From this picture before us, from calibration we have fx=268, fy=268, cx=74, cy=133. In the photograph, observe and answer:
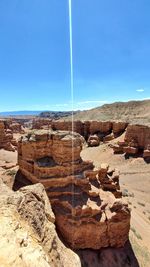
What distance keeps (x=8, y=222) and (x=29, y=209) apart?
0.87m

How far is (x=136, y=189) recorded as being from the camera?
2409 cm

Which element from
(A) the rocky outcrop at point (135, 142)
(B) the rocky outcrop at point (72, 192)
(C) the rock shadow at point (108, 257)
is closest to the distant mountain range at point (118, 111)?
(A) the rocky outcrop at point (135, 142)

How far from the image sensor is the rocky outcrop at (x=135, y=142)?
114ft

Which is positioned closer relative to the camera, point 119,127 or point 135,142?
point 135,142

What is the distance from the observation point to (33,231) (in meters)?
3.87

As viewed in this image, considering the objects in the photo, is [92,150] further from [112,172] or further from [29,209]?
[29,209]

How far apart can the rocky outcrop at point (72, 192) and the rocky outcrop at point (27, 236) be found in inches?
229

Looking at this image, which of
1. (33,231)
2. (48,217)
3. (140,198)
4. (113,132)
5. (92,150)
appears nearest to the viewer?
(33,231)

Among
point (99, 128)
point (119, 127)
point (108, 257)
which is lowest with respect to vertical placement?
point (108, 257)

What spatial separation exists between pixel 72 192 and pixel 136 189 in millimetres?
13884

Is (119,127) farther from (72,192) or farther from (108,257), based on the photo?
(108,257)

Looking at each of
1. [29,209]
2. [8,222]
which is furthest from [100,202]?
[8,222]

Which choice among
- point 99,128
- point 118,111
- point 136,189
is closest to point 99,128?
point 99,128

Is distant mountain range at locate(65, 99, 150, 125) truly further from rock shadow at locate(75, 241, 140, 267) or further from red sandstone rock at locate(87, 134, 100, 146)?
rock shadow at locate(75, 241, 140, 267)
